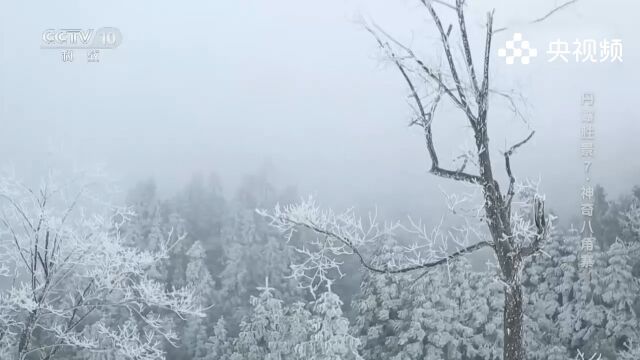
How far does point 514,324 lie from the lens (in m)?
2.69

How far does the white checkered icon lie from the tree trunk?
301 centimetres

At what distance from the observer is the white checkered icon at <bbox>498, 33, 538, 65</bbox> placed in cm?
527

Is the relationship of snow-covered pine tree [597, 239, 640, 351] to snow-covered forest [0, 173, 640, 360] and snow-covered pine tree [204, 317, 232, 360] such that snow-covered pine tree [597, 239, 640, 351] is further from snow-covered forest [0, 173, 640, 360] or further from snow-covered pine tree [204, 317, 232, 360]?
snow-covered pine tree [204, 317, 232, 360]

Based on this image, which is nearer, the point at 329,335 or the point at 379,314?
the point at 329,335

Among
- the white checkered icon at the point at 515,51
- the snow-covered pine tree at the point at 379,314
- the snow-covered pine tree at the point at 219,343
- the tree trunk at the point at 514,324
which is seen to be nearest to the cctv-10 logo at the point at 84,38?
the snow-covered pine tree at the point at 219,343

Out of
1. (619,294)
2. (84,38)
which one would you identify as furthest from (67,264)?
(619,294)

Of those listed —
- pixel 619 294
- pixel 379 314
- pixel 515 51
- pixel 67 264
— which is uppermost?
pixel 515 51

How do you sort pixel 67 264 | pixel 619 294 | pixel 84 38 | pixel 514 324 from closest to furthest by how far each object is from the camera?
pixel 514 324 < pixel 67 264 < pixel 84 38 < pixel 619 294

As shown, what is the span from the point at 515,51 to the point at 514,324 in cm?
311

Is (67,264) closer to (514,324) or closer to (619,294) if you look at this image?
(514,324)

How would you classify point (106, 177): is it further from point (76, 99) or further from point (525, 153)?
point (525, 153)

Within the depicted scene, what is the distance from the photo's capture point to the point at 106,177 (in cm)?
570

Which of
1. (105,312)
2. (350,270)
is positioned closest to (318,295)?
(350,270)

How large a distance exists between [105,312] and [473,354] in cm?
323
